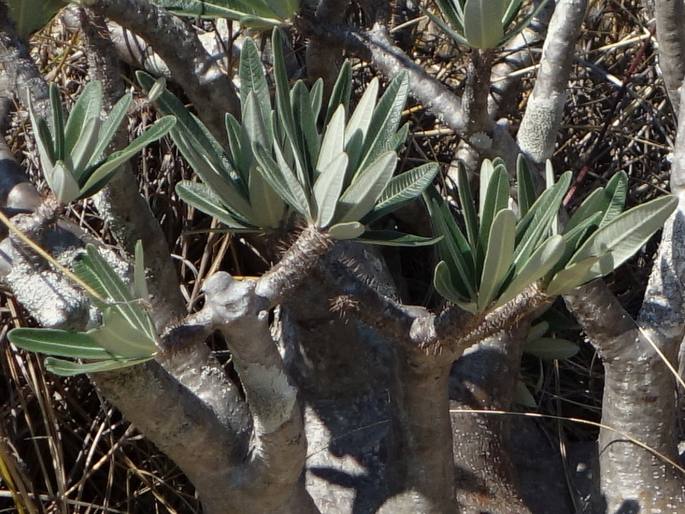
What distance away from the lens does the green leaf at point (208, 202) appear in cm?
98

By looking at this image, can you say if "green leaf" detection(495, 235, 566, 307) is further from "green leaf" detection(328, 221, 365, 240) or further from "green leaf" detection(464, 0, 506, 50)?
"green leaf" detection(464, 0, 506, 50)

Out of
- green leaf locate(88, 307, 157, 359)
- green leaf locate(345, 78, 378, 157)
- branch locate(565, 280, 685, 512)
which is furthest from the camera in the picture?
branch locate(565, 280, 685, 512)

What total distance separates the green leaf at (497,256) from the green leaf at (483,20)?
0.29 metres

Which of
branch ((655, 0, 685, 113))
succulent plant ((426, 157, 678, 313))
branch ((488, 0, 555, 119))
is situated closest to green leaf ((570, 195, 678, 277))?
succulent plant ((426, 157, 678, 313))

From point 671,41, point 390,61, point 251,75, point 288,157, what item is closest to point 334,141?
point 288,157

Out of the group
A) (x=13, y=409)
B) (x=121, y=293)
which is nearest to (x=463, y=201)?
(x=121, y=293)

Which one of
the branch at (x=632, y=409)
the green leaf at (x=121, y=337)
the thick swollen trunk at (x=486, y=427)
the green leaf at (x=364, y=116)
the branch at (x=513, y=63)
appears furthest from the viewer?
the branch at (x=513, y=63)

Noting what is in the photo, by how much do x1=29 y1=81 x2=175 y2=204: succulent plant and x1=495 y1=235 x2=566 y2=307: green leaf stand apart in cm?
36

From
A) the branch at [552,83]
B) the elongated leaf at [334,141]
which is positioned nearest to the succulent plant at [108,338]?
the elongated leaf at [334,141]

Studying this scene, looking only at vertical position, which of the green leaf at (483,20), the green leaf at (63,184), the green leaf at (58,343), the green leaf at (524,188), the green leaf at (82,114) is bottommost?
the green leaf at (58,343)

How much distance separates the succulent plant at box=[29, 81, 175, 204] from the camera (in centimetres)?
85

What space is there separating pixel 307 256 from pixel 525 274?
0.66 feet

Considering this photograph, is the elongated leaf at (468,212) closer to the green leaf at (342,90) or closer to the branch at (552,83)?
the green leaf at (342,90)

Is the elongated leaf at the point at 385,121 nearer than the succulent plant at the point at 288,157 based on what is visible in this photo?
No
